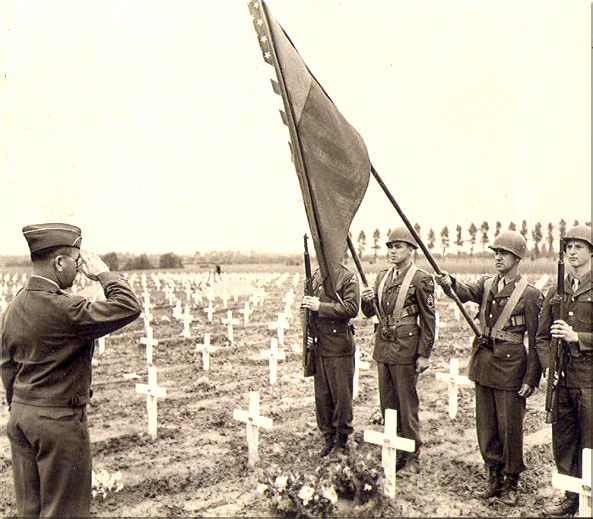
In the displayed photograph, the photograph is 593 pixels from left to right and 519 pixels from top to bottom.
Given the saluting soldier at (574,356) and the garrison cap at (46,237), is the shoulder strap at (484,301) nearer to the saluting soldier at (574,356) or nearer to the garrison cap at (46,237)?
the saluting soldier at (574,356)

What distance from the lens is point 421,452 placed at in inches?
214

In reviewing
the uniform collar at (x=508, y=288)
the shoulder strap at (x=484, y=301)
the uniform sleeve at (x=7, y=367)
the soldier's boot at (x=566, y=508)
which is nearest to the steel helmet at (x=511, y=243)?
the uniform collar at (x=508, y=288)

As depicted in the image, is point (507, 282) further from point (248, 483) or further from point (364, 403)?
point (364, 403)

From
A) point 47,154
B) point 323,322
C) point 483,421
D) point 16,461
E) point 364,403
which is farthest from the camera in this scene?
point 47,154

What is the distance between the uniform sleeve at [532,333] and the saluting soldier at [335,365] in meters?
1.55

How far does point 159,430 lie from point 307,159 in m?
4.28

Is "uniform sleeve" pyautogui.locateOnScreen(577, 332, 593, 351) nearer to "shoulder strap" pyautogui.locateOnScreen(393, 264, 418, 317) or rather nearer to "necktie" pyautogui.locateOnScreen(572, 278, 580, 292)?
"necktie" pyautogui.locateOnScreen(572, 278, 580, 292)

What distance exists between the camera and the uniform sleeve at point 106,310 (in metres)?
2.90

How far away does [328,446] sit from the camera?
5289 mm

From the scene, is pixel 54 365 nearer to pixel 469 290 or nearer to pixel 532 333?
pixel 469 290

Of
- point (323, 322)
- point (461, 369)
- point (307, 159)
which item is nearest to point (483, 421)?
point (323, 322)

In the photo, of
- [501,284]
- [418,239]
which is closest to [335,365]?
[501,284]

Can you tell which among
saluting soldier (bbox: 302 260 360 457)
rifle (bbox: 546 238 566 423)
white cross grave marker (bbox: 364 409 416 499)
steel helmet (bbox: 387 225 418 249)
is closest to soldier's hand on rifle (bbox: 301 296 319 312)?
saluting soldier (bbox: 302 260 360 457)

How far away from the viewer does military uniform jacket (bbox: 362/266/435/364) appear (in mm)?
4918
